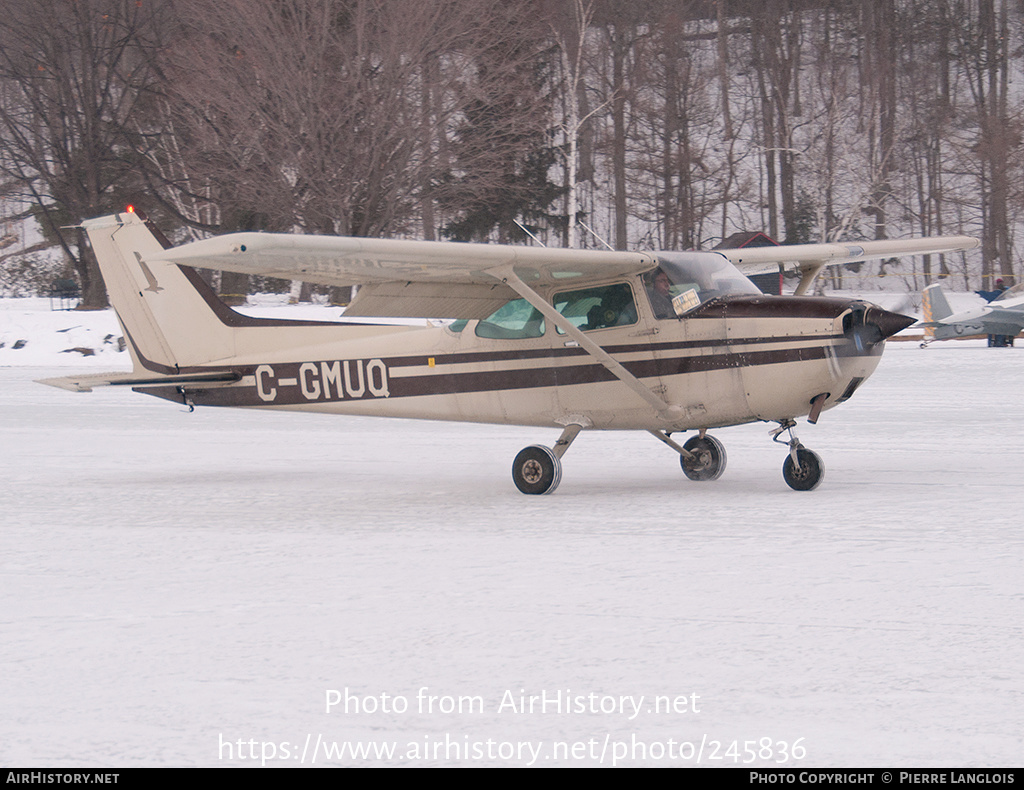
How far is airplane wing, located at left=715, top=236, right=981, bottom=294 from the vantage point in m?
10.2

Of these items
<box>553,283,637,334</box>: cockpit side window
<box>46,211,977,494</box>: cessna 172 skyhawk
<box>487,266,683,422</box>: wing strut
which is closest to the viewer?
<box>46,211,977,494</box>: cessna 172 skyhawk

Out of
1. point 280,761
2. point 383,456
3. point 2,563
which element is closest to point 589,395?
point 383,456

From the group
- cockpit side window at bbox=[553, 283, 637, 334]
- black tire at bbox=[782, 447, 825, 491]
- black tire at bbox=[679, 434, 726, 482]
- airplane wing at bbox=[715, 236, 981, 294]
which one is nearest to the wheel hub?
cockpit side window at bbox=[553, 283, 637, 334]

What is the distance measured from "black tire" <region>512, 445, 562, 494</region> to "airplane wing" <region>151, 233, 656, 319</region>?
1.47 m

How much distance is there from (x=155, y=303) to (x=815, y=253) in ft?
21.8

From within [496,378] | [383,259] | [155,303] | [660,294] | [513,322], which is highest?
[383,259]

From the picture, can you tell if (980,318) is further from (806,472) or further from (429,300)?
(429,300)

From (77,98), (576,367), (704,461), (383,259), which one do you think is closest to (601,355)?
(576,367)

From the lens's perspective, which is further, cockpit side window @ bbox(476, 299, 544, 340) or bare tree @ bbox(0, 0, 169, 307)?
bare tree @ bbox(0, 0, 169, 307)

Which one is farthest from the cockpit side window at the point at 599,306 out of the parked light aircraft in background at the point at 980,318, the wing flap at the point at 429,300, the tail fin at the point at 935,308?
the tail fin at the point at 935,308

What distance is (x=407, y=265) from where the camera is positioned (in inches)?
309

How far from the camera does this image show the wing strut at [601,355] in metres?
8.47

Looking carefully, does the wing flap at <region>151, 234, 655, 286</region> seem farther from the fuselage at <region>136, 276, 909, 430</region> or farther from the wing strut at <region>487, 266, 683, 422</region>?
the fuselage at <region>136, 276, 909, 430</region>

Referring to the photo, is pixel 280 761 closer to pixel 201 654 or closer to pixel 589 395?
pixel 201 654
